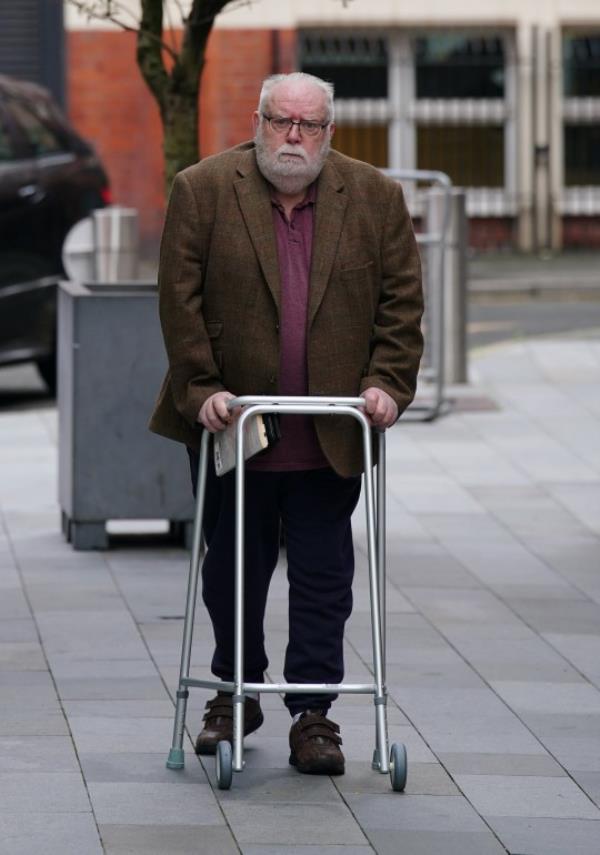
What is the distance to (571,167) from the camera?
25609mm

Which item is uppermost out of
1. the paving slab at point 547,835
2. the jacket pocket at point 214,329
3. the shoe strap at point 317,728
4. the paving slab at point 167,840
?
the jacket pocket at point 214,329

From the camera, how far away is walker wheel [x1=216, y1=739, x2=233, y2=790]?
5.28 m

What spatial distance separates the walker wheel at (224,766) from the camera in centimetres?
528

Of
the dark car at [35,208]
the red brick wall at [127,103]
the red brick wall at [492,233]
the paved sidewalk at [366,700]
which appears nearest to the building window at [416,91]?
the red brick wall at [492,233]

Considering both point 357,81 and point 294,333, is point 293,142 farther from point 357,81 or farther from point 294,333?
point 357,81

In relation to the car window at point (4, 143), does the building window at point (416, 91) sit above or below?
above

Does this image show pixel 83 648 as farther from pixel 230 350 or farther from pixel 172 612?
pixel 230 350

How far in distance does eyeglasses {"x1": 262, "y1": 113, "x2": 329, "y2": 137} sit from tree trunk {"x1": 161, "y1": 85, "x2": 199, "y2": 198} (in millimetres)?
3253

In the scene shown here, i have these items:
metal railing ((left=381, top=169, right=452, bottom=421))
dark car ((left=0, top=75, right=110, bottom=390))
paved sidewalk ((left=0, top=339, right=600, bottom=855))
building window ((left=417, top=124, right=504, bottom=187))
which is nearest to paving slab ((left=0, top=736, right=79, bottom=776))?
paved sidewalk ((left=0, top=339, right=600, bottom=855))

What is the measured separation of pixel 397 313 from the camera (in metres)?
5.53

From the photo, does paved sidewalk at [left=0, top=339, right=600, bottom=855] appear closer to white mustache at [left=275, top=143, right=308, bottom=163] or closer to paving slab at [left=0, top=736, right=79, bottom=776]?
paving slab at [left=0, top=736, right=79, bottom=776]

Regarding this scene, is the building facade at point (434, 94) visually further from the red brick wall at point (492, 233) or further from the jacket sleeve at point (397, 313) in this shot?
the jacket sleeve at point (397, 313)

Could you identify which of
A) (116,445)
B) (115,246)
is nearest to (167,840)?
(116,445)

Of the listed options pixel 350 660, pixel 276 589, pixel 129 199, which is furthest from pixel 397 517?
pixel 129 199
